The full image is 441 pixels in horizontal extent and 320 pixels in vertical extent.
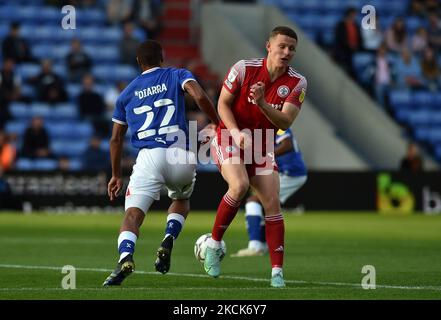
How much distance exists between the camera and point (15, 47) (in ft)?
84.5

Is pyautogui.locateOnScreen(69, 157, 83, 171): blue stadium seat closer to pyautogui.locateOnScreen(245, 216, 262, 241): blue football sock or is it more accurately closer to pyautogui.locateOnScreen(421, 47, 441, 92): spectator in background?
pyautogui.locateOnScreen(421, 47, 441, 92): spectator in background

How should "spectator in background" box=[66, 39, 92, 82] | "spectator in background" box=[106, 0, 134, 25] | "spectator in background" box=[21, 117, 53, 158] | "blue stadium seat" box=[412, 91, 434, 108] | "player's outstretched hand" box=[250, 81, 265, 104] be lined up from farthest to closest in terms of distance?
"blue stadium seat" box=[412, 91, 434, 108], "spectator in background" box=[106, 0, 134, 25], "spectator in background" box=[66, 39, 92, 82], "spectator in background" box=[21, 117, 53, 158], "player's outstretched hand" box=[250, 81, 265, 104]

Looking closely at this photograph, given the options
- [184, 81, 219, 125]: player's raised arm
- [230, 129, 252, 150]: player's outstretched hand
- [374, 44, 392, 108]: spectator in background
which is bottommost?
[230, 129, 252, 150]: player's outstretched hand

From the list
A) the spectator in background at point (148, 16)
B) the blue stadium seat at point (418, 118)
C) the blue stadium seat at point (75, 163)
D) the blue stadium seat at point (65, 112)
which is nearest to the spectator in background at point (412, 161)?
the blue stadium seat at point (418, 118)

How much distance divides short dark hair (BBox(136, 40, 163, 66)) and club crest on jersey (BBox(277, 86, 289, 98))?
1.08 meters

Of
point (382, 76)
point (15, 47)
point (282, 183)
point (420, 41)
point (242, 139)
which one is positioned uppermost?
point (420, 41)

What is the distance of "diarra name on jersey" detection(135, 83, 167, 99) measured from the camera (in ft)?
33.0

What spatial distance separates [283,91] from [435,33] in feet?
67.9

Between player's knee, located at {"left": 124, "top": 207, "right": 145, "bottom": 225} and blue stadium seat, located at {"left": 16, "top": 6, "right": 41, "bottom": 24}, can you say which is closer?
player's knee, located at {"left": 124, "top": 207, "right": 145, "bottom": 225}

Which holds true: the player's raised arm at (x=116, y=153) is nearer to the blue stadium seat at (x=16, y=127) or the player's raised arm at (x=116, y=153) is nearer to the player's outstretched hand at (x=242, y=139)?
the player's outstretched hand at (x=242, y=139)

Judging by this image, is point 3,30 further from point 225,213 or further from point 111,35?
point 225,213

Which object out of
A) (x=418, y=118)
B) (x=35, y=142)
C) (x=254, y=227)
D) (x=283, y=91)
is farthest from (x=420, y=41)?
(x=283, y=91)

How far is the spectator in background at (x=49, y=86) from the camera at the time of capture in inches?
998

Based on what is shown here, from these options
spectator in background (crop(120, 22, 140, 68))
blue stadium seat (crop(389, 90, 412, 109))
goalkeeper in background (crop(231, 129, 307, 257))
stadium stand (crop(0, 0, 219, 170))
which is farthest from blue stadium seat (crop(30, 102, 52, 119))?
goalkeeper in background (crop(231, 129, 307, 257))
